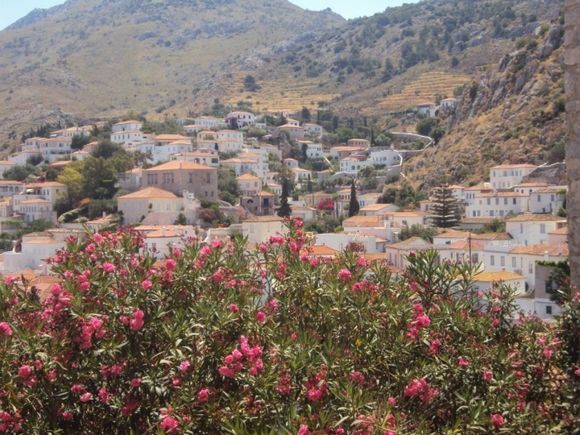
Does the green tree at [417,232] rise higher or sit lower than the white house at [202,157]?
lower

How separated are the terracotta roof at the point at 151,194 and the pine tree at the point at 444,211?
686 inches

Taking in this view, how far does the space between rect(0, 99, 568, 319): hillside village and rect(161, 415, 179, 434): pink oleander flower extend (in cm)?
2287

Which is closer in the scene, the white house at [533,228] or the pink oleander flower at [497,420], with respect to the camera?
the pink oleander flower at [497,420]

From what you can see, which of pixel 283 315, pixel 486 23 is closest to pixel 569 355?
pixel 283 315

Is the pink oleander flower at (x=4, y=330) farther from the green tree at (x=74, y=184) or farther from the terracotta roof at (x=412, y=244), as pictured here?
the green tree at (x=74, y=184)

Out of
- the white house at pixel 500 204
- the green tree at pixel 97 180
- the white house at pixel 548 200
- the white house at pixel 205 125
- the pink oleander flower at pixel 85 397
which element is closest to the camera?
the pink oleander flower at pixel 85 397

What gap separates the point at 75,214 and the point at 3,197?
12.1m

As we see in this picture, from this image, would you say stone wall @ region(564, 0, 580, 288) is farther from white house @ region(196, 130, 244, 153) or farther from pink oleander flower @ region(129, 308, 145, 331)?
white house @ region(196, 130, 244, 153)

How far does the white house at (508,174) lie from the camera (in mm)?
51391

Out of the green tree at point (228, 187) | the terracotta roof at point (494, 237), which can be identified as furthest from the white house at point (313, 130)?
the terracotta roof at point (494, 237)

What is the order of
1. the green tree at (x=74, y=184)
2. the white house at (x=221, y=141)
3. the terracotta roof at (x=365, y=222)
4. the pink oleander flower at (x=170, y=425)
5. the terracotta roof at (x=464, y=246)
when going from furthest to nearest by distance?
the white house at (x=221, y=141) → the green tree at (x=74, y=184) → the terracotta roof at (x=365, y=222) → the terracotta roof at (x=464, y=246) → the pink oleander flower at (x=170, y=425)

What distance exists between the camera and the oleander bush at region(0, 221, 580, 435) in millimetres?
3859

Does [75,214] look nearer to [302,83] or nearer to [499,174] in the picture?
[499,174]

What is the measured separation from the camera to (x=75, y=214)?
5506cm
